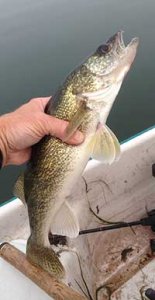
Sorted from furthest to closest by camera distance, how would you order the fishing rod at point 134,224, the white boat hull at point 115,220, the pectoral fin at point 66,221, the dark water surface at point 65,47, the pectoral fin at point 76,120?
the dark water surface at point 65,47, the fishing rod at point 134,224, the white boat hull at point 115,220, the pectoral fin at point 66,221, the pectoral fin at point 76,120

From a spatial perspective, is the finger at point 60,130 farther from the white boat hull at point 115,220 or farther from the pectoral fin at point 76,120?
the white boat hull at point 115,220

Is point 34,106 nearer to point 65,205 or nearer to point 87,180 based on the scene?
point 65,205

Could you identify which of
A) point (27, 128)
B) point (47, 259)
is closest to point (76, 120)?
point (27, 128)

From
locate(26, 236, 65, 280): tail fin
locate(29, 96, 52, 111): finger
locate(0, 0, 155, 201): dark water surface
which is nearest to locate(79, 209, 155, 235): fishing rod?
locate(26, 236, 65, 280): tail fin

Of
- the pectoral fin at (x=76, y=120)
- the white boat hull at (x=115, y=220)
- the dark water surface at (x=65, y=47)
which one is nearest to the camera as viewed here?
the pectoral fin at (x=76, y=120)

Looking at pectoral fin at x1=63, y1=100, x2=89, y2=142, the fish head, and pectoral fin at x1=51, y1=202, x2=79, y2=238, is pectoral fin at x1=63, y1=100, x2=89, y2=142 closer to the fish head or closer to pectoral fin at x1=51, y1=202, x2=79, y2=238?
the fish head

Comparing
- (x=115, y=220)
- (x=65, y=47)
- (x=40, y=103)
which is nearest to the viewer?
(x=40, y=103)

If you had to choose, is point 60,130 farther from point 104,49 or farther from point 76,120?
point 104,49

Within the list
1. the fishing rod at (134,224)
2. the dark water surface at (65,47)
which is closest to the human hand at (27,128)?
the fishing rod at (134,224)
